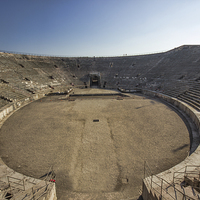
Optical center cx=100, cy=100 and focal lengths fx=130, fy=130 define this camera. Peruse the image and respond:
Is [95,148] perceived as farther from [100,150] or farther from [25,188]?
[25,188]

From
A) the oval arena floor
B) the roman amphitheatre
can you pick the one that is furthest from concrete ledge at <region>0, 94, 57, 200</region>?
the oval arena floor

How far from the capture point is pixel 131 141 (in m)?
10.4

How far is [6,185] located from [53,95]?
78.6 feet

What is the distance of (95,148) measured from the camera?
31.3ft

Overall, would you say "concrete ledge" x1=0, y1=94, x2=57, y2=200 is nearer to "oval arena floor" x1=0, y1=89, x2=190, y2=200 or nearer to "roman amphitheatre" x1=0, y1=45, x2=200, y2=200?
"roman amphitheatre" x1=0, y1=45, x2=200, y2=200

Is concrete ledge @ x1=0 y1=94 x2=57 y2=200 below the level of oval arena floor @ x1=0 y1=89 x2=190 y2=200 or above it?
above

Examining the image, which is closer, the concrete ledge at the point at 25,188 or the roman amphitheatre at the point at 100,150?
the concrete ledge at the point at 25,188

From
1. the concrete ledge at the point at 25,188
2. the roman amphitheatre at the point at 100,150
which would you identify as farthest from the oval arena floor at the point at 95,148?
the concrete ledge at the point at 25,188

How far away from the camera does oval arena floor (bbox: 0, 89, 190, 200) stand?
271 inches

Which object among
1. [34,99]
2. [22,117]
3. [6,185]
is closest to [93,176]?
[6,185]

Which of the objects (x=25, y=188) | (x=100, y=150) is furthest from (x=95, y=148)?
(x=25, y=188)

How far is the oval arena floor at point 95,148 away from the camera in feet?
22.6

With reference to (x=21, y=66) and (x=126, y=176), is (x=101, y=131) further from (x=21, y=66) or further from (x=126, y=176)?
(x=21, y=66)

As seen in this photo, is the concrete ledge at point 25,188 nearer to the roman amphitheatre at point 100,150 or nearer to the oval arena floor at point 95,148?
the roman amphitheatre at point 100,150
